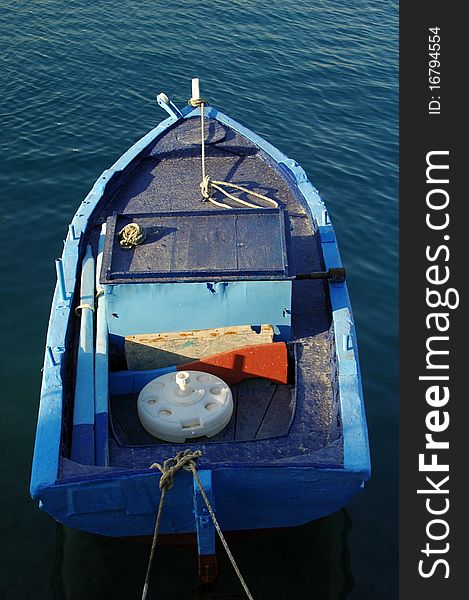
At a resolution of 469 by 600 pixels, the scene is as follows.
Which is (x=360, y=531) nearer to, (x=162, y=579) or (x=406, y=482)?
(x=406, y=482)

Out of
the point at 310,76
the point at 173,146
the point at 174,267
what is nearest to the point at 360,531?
the point at 174,267

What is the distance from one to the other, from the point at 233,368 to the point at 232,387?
1.10 feet

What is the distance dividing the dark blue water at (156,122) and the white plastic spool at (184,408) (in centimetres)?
159

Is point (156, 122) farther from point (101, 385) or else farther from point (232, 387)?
point (101, 385)

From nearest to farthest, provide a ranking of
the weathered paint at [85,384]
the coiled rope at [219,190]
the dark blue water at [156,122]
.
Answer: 1. the weathered paint at [85,384]
2. the dark blue water at [156,122]
3. the coiled rope at [219,190]

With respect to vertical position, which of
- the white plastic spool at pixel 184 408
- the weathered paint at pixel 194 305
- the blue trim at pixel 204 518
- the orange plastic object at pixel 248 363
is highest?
the weathered paint at pixel 194 305

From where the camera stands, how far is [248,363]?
8.73 m

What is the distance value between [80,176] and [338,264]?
335 inches

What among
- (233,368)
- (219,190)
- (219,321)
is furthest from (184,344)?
(219,190)

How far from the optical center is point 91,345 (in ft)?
28.2

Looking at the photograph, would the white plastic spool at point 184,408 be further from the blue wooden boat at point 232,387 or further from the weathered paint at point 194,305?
the weathered paint at point 194,305

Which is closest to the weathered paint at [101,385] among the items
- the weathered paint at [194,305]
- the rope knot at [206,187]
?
the weathered paint at [194,305]

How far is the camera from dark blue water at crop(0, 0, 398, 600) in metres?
8.20

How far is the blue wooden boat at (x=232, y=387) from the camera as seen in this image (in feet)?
22.2
